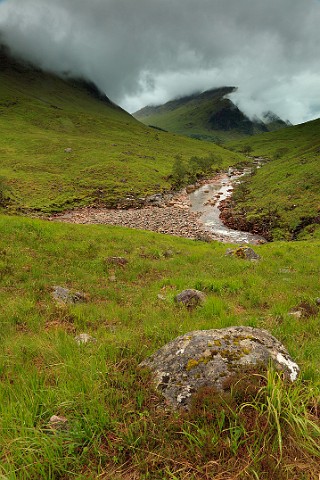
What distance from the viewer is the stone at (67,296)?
940cm

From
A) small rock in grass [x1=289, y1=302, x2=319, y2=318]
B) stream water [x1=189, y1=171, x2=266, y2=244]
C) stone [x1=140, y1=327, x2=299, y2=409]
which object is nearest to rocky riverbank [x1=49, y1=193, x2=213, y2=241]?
stream water [x1=189, y1=171, x2=266, y2=244]

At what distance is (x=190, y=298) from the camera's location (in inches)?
382

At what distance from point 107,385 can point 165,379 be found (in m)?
0.80

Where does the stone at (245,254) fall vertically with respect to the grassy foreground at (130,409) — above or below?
below

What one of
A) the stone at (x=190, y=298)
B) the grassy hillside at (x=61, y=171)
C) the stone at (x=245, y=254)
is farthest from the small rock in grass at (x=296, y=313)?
the grassy hillside at (x=61, y=171)

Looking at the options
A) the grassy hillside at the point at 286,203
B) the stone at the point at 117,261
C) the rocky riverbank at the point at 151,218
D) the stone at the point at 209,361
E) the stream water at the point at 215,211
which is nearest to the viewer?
the stone at the point at 209,361

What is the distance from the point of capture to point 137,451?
2818 millimetres

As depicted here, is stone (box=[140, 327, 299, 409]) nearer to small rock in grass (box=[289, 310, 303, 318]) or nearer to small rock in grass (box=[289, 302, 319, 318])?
small rock in grass (box=[289, 310, 303, 318])

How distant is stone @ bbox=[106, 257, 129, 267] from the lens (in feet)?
49.2

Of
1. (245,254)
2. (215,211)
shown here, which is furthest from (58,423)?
(215,211)

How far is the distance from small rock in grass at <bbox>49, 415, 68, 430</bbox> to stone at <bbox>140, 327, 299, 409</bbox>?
3.98ft

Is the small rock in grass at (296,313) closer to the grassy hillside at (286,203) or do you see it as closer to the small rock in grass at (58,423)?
the small rock in grass at (58,423)

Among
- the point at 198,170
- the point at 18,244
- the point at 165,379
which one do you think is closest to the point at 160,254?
the point at 18,244

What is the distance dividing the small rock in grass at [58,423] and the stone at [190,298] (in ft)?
21.4
